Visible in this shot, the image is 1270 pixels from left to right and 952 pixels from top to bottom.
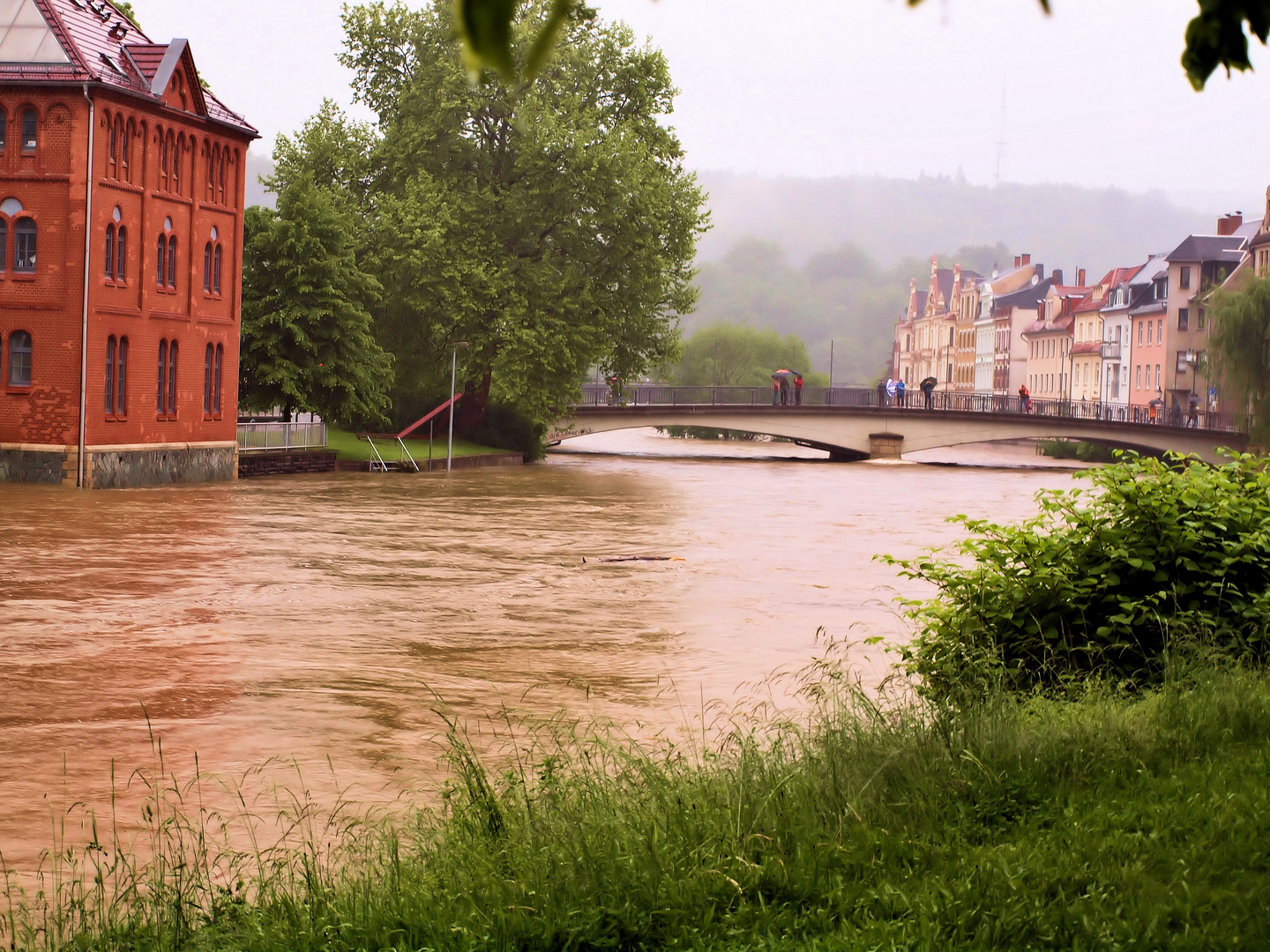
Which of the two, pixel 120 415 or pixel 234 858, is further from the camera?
pixel 120 415

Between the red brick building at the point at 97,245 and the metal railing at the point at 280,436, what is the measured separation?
14.4ft

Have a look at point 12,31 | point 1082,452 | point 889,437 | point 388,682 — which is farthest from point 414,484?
point 1082,452

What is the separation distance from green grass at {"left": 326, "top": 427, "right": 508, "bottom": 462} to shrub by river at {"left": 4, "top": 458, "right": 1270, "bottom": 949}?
4412 centimetres

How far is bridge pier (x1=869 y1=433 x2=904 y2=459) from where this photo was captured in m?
74.9

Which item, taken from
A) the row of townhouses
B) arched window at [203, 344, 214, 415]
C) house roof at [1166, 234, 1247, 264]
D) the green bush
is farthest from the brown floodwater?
house roof at [1166, 234, 1247, 264]

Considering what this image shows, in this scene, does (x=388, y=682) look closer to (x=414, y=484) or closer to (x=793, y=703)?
(x=793, y=703)

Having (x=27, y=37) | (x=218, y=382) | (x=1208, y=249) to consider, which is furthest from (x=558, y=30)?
(x=1208, y=249)

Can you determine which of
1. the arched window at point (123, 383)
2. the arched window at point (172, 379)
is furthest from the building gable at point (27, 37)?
the arched window at point (172, 379)

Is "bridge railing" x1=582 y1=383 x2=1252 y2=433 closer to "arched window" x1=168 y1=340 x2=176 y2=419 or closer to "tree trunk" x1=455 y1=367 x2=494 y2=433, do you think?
"tree trunk" x1=455 y1=367 x2=494 y2=433

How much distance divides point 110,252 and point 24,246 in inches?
80.6

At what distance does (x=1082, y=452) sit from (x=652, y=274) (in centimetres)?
3567

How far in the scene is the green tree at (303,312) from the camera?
47812 millimetres

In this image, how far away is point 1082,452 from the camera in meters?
82.7

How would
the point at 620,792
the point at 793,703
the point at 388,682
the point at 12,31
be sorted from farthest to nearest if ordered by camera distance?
the point at 12,31 < the point at 388,682 < the point at 793,703 < the point at 620,792
